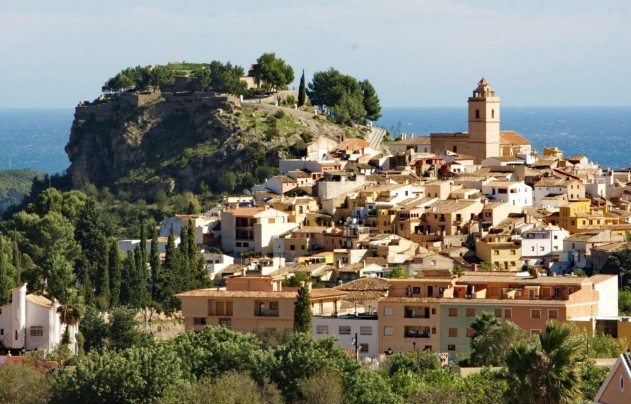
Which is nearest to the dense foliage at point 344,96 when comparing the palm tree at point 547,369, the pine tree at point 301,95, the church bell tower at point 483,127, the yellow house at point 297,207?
the pine tree at point 301,95

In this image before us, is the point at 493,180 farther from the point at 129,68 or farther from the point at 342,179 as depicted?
the point at 129,68

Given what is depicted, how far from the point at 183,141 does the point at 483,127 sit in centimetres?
1941

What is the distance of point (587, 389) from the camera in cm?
3938

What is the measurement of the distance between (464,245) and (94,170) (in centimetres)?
4010

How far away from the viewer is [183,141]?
101 metres

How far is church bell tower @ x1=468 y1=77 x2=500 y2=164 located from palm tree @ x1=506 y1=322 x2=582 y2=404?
53062 millimetres

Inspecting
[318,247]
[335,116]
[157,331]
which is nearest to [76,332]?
[157,331]

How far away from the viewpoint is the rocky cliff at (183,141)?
306ft

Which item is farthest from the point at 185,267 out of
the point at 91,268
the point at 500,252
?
the point at 500,252

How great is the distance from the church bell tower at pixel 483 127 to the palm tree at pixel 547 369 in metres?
53.1

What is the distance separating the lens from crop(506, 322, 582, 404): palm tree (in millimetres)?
34094

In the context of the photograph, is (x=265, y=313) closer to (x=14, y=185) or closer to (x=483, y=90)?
(x=483, y=90)

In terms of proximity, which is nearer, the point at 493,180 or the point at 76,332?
the point at 76,332

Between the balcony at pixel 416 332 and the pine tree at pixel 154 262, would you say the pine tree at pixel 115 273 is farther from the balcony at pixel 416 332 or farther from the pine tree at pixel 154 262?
the balcony at pixel 416 332
